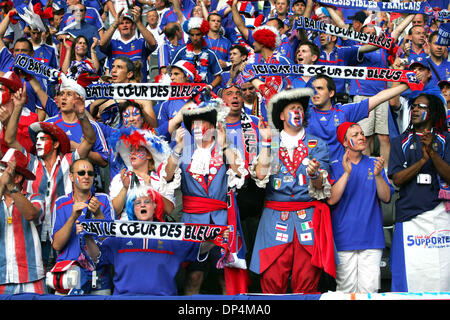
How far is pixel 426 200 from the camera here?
6.38 m

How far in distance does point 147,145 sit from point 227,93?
49.4 inches

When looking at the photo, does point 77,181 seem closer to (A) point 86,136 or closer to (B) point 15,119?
(A) point 86,136

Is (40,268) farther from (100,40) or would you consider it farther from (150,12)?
(150,12)

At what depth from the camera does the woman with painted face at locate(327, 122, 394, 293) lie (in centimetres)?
634

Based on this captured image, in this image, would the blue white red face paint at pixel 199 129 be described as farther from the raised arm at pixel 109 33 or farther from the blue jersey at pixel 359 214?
the raised arm at pixel 109 33

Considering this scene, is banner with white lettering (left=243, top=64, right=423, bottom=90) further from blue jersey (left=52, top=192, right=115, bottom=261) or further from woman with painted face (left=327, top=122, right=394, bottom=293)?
blue jersey (left=52, top=192, right=115, bottom=261)

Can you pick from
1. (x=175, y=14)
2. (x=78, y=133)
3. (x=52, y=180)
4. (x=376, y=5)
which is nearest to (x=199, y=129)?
(x=52, y=180)

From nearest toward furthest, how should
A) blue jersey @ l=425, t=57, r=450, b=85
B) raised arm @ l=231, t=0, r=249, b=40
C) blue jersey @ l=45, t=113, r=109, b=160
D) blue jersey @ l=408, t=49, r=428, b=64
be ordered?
blue jersey @ l=45, t=113, r=109, b=160, blue jersey @ l=425, t=57, r=450, b=85, blue jersey @ l=408, t=49, r=428, b=64, raised arm @ l=231, t=0, r=249, b=40

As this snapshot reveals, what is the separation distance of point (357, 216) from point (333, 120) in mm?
1210

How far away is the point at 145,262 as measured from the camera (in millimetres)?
5773

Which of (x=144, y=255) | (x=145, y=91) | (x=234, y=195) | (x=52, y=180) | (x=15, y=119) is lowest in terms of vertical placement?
(x=144, y=255)

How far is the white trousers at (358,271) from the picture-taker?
6.30 meters

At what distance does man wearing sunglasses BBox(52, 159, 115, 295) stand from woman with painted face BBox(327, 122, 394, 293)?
6.67 feet

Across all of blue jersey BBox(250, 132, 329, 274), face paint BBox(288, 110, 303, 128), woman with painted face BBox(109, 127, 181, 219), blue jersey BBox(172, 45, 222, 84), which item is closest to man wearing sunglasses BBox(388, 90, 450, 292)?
blue jersey BBox(250, 132, 329, 274)
